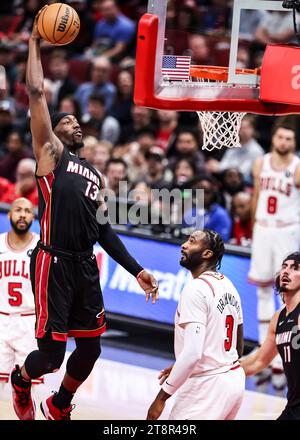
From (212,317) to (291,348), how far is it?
2.37ft

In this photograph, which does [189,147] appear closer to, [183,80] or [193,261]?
[183,80]

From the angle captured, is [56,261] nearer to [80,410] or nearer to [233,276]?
[80,410]

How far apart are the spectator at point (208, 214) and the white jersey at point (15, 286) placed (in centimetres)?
313

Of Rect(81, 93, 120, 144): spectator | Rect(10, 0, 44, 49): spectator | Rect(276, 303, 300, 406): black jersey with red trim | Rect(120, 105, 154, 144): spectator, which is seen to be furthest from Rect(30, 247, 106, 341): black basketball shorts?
Rect(10, 0, 44, 49): spectator

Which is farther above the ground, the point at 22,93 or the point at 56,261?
the point at 22,93

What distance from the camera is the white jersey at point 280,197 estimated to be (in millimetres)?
11281

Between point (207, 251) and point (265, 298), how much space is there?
399cm

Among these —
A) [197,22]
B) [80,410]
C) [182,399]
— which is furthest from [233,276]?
[197,22]

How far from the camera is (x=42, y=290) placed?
759 centimetres

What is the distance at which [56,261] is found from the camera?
7.57 meters

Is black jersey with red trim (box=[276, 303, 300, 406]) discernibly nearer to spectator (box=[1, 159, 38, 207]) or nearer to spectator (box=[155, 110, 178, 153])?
spectator (box=[1, 159, 38, 207])

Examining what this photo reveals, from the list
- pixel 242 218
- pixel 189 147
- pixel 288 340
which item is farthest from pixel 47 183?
pixel 189 147

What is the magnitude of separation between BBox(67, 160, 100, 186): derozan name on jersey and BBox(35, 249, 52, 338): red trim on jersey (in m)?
0.60

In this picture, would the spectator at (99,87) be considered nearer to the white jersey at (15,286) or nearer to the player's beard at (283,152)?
the player's beard at (283,152)
